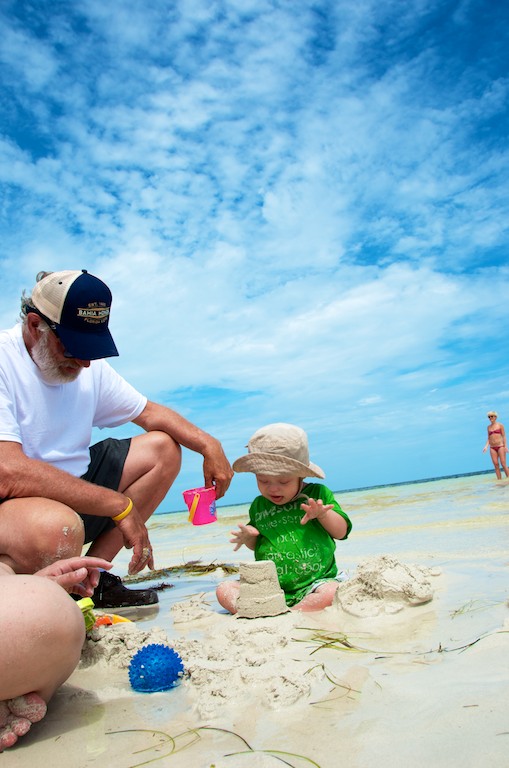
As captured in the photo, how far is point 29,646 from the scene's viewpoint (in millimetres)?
1427

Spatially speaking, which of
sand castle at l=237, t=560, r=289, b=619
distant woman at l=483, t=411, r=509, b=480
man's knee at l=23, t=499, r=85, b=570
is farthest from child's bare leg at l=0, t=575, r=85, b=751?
distant woman at l=483, t=411, r=509, b=480

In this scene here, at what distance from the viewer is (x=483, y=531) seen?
4648 mm

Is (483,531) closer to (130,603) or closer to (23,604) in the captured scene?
(130,603)

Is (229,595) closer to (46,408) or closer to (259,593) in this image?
(259,593)

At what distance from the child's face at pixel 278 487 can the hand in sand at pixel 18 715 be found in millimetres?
1733

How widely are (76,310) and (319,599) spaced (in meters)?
1.77

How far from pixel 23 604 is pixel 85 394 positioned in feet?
5.94

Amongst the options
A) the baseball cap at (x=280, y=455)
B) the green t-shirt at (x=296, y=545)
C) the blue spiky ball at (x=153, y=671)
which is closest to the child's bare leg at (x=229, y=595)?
the green t-shirt at (x=296, y=545)

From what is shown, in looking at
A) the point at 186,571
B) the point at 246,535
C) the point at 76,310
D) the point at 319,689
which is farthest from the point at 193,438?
the point at 319,689

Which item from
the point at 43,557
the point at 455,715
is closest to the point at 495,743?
the point at 455,715

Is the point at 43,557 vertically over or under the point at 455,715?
over

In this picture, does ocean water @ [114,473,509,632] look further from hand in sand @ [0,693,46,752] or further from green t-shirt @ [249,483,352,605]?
hand in sand @ [0,693,46,752]

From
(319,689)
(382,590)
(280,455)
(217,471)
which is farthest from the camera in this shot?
(217,471)

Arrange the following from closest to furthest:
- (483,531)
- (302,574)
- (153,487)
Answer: (302,574)
(153,487)
(483,531)
